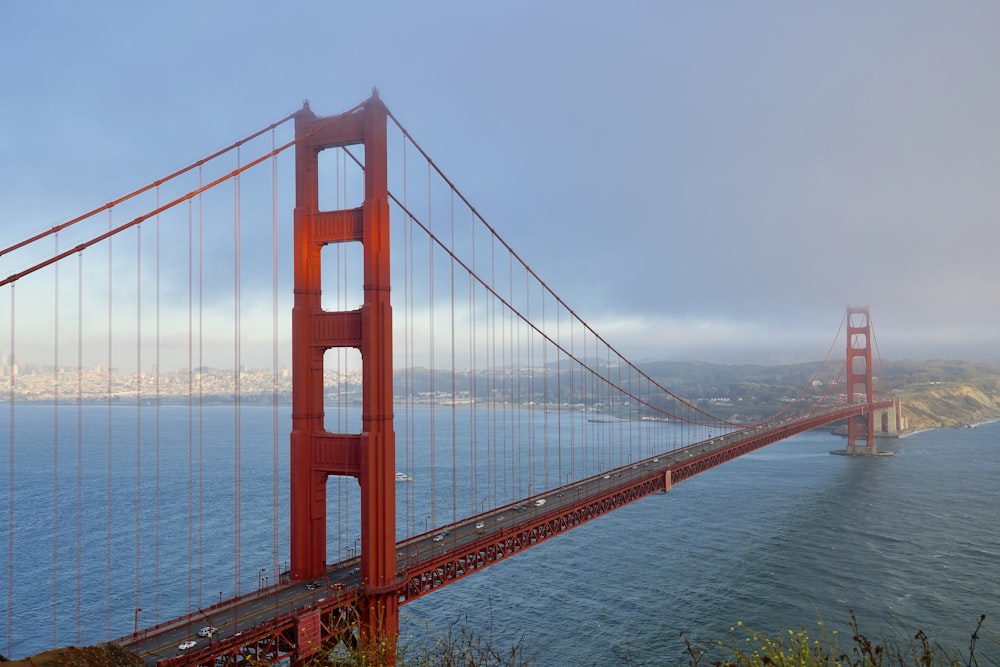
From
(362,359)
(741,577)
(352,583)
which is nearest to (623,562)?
(741,577)

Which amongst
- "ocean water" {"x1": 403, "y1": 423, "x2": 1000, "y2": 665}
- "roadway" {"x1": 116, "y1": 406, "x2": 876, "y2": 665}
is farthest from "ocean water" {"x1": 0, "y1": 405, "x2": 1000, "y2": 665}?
"roadway" {"x1": 116, "y1": 406, "x2": 876, "y2": 665}

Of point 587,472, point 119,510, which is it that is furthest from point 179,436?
point 587,472

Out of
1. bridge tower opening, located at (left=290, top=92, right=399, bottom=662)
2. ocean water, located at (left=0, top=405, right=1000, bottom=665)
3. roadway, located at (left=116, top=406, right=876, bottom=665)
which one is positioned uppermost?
bridge tower opening, located at (left=290, top=92, right=399, bottom=662)

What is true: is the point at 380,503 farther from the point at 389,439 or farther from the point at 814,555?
the point at 814,555

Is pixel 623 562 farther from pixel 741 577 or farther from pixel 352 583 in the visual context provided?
pixel 352 583

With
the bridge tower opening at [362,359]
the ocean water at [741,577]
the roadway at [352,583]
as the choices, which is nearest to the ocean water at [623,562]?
the ocean water at [741,577]

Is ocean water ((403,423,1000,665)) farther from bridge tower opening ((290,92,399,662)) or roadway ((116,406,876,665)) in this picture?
bridge tower opening ((290,92,399,662))

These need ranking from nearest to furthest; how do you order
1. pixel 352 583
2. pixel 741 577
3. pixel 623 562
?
pixel 352 583
pixel 741 577
pixel 623 562
